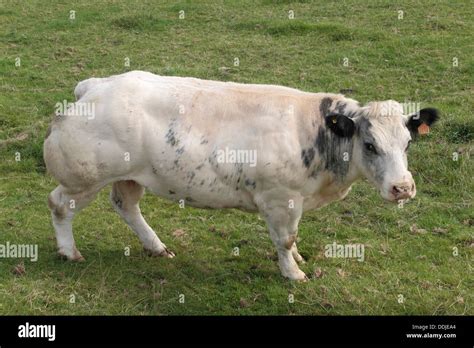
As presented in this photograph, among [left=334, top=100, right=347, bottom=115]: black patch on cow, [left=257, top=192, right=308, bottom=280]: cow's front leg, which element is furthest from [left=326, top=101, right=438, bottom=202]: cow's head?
[left=257, top=192, right=308, bottom=280]: cow's front leg

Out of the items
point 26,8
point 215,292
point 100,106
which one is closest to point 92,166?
point 100,106

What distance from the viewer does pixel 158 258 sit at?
340 inches

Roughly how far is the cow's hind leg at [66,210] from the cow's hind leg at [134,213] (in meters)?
0.36

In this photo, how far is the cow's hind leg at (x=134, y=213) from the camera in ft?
28.0

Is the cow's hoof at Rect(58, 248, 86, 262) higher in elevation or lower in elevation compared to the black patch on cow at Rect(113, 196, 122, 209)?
lower

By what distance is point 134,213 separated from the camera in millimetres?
8656

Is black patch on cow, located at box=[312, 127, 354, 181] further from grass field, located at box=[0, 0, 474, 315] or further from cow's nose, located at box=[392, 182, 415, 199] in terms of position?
grass field, located at box=[0, 0, 474, 315]

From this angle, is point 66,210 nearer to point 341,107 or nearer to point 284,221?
point 284,221

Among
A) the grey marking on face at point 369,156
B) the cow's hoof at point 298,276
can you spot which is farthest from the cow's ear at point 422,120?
the cow's hoof at point 298,276

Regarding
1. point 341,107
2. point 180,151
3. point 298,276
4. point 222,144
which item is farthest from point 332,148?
point 180,151

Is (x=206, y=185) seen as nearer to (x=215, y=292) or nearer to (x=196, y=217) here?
(x=215, y=292)

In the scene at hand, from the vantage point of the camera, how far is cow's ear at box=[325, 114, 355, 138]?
7.57 meters

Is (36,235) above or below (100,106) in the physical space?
below

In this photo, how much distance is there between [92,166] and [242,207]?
166 cm
